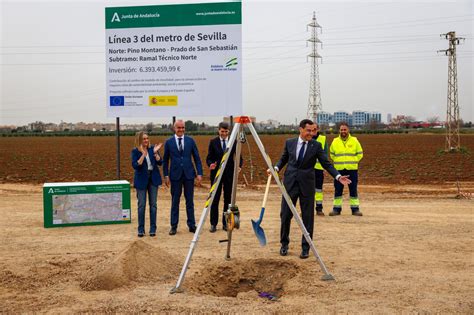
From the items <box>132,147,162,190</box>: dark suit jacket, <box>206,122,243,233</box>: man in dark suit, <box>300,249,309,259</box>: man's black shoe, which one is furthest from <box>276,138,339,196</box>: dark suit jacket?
<box>132,147,162,190</box>: dark suit jacket

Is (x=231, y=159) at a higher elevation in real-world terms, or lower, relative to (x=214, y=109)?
lower

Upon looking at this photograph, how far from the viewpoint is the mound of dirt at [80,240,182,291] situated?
6.00 metres

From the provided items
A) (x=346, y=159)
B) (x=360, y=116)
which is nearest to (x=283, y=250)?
(x=346, y=159)

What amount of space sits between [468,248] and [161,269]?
4705mm

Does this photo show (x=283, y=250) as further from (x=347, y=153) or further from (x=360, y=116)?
(x=360, y=116)

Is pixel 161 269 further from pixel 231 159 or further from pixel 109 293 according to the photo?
pixel 231 159

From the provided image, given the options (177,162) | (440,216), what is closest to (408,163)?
(440,216)

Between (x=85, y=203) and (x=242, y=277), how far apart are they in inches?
180

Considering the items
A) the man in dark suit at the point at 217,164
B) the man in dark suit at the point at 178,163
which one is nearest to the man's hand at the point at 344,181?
the man in dark suit at the point at 217,164

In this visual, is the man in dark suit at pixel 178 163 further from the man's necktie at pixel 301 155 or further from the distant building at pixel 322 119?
the distant building at pixel 322 119

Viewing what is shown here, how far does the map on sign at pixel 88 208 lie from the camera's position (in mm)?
9820

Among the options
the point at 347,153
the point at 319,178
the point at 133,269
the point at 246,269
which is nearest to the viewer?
the point at 133,269

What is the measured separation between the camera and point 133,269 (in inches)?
249

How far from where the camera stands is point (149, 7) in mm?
11508
